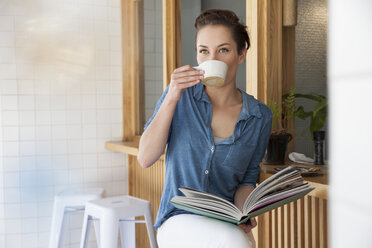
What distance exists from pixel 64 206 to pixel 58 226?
157 millimetres

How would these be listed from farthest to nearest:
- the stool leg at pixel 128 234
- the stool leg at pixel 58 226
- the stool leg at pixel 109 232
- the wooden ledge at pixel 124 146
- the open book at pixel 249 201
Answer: the wooden ledge at pixel 124 146 → the stool leg at pixel 58 226 → the stool leg at pixel 128 234 → the stool leg at pixel 109 232 → the open book at pixel 249 201

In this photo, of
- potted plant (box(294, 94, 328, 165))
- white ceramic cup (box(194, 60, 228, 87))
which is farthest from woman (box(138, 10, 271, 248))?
potted plant (box(294, 94, 328, 165))

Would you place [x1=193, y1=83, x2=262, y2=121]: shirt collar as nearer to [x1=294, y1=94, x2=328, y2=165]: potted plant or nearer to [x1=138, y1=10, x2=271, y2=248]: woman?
[x1=138, y1=10, x2=271, y2=248]: woman

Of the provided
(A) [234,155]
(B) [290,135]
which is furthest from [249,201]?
(B) [290,135]

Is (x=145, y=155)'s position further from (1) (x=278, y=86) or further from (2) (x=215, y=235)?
(1) (x=278, y=86)

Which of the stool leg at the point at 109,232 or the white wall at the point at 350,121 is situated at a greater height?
the white wall at the point at 350,121

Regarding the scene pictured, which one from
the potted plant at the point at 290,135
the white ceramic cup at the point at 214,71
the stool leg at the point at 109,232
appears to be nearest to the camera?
the white ceramic cup at the point at 214,71

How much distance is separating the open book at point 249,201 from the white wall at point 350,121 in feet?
2.48

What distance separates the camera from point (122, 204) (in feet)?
7.01

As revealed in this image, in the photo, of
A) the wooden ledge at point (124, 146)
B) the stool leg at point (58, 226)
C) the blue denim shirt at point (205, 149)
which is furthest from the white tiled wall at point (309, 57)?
the stool leg at point (58, 226)

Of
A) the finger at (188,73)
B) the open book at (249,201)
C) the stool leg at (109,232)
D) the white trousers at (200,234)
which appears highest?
the finger at (188,73)

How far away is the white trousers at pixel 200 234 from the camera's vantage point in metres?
0.98

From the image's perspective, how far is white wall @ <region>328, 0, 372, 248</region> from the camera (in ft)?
0.62

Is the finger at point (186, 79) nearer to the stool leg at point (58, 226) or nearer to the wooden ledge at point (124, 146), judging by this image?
the wooden ledge at point (124, 146)
